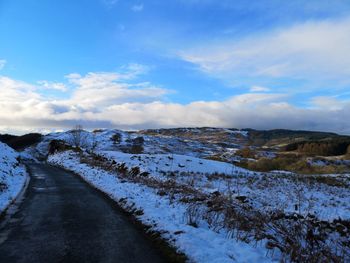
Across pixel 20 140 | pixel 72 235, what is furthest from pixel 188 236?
pixel 20 140

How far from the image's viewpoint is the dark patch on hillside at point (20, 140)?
110525 millimetres

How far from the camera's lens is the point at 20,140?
382 ft

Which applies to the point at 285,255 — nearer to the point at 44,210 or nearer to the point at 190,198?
the point at 190,198

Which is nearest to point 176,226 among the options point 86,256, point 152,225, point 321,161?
point 152,225

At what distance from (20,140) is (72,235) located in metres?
120

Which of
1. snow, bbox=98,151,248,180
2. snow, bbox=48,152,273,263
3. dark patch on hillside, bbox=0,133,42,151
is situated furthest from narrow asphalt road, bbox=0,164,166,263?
dark patch on hillside, bbox=0,133,42,151

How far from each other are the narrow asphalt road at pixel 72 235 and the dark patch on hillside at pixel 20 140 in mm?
106373

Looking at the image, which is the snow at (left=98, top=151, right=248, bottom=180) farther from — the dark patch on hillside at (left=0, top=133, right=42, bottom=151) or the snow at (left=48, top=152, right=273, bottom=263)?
the dark patch on hillside at (left=0, top=133, right=42, bottom=151)

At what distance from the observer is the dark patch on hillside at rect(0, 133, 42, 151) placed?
4351 inches

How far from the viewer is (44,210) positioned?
467 inches

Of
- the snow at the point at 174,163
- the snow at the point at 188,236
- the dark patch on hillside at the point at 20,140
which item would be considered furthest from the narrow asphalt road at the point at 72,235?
the dark patch on hillside at the point at 20,140

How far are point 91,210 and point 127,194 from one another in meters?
2.75

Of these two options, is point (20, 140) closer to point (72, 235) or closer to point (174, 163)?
point (174, 163)

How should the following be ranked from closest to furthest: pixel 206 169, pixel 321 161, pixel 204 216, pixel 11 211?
1. pixel 204 216
2. pixel 11 211
3. pixel 206 169
4. pixel 321 161
